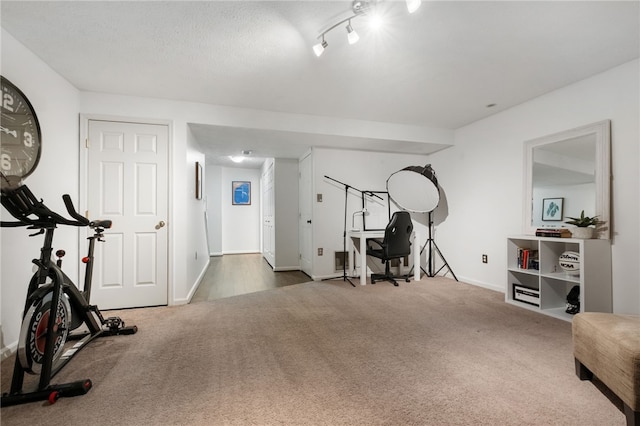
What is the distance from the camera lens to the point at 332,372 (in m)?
1.74

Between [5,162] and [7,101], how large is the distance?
420 mm

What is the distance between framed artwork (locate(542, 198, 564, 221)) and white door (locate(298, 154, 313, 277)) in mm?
2928

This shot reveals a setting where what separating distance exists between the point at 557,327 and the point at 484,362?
45.2 inches

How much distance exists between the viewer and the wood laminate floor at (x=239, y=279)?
3.80 meters

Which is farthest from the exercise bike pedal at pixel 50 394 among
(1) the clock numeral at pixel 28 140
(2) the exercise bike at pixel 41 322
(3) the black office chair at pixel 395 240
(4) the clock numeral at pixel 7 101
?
(3) the black office chair at pixel 395 240

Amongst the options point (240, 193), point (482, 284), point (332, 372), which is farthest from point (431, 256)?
point (240, 193)

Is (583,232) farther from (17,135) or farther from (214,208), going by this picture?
(214,208)

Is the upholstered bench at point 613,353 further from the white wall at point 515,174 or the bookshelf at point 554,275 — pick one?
the white wall at point 515,174

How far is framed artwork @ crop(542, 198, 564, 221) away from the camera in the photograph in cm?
303

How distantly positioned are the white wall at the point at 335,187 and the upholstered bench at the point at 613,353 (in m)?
3.20

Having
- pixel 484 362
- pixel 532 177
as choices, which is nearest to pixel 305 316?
pixel 484 362

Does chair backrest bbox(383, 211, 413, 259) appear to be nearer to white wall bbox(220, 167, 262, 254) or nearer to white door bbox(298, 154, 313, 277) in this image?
white door bbox(298, 154, 313, 277)

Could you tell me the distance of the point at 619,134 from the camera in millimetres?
Result: 2561

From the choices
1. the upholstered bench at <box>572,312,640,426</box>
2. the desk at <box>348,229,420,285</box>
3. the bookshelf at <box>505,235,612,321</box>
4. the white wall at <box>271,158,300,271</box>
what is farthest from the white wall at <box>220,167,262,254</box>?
the upholstered bench at <box>572,312,640,426</box>
